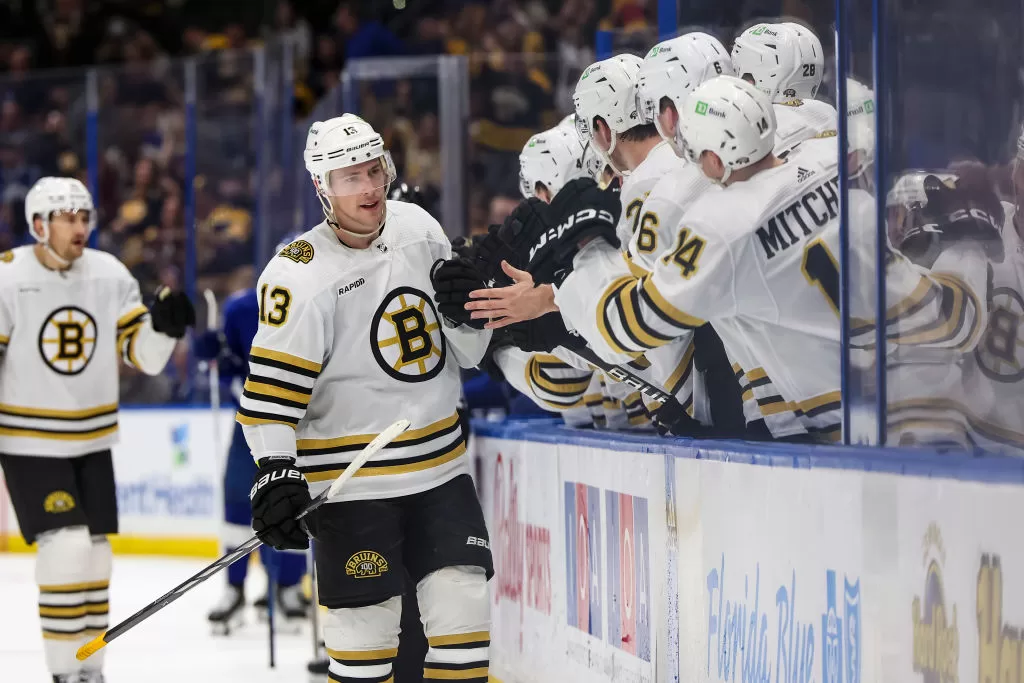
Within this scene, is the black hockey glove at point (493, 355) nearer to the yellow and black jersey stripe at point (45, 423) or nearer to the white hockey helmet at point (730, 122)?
the white hockey helmet at point (730, 122)

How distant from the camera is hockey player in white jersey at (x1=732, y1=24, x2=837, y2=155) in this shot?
2855 millimetres

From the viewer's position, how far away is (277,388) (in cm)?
280

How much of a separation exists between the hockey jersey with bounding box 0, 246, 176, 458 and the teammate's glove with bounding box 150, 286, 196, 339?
0.18ft

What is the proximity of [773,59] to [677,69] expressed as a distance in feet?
0.66

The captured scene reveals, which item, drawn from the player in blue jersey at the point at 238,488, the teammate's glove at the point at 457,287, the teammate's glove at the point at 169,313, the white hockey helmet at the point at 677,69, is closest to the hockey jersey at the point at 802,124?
the white hockey helmet at the point at 677,69

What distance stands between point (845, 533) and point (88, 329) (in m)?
2.88

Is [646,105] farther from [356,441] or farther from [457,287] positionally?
[356,441]

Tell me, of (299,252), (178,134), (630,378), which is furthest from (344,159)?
(178,134)

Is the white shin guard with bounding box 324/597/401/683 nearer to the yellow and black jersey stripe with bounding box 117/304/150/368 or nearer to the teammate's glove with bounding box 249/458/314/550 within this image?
the teammate's glove with bounding box 249/458/314/550

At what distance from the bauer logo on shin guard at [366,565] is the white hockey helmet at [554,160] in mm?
1120

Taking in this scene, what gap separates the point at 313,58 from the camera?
1061cm

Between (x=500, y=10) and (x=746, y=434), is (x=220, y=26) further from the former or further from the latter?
(x=746, y=434)

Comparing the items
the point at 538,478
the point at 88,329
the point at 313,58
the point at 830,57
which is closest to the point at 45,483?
the point at 88,329

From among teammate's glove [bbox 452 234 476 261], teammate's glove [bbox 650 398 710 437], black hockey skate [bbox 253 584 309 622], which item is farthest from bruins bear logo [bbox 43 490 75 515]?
teammate's glove [bbox 650 398 710 437]
